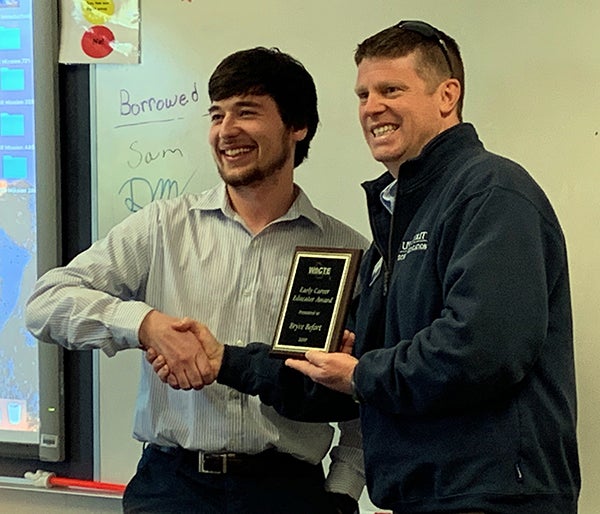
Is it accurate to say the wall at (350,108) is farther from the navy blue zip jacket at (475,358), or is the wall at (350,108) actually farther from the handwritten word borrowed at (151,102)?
the navy blue zip jacket at (475,358)

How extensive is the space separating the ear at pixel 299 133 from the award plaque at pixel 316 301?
404mm

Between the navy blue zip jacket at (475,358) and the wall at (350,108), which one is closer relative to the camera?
the navy blue zip jacket at (475,358)

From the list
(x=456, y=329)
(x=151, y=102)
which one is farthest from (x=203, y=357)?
(x=151, y=102)

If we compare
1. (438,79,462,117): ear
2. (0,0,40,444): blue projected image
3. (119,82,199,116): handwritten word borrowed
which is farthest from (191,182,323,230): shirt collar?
(0,0,40,444): blue projected image

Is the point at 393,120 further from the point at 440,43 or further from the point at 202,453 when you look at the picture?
the point at 202,453

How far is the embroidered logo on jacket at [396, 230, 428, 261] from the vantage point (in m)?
1.27

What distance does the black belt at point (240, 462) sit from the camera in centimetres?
167

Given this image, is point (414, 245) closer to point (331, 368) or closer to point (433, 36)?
point (331, 368)

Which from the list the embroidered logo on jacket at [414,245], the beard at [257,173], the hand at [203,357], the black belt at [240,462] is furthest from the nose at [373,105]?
the black belt at [240,462]

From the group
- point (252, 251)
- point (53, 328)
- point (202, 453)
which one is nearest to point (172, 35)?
point (252, 251)

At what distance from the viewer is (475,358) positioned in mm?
1129

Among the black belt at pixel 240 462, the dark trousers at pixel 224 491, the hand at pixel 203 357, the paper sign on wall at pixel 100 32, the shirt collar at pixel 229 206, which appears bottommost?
the dark trousers at pixel 224 491

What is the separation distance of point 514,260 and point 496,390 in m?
0.17

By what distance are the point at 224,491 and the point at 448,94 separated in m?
0.84
